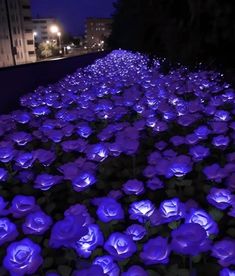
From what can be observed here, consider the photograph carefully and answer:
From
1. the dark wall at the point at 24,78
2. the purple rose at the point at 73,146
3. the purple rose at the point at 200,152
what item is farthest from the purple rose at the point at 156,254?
the dark wall at the point at 24,78

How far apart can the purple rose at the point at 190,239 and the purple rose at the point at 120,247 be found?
25cm

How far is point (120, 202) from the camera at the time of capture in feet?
10.4

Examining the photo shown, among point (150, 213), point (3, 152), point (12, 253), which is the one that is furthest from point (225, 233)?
point (3, 152)

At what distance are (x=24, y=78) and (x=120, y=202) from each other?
6.95 metres

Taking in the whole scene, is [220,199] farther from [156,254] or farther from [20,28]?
[20,28]

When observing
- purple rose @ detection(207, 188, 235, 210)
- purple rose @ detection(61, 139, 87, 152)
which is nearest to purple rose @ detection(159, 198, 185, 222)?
purple rose @ detection(207, 188, 235, 210)

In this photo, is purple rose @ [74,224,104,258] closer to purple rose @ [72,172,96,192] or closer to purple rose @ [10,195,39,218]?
purple rose @ [10,195,39,218]

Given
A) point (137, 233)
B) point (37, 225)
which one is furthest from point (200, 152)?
point (37, 225)

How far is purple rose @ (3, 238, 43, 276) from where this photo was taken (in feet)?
5.32

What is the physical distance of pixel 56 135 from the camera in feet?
13.5

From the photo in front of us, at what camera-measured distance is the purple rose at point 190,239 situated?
1517mm

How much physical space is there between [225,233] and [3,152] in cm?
196

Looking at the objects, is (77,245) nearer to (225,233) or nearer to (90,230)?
(90,230)

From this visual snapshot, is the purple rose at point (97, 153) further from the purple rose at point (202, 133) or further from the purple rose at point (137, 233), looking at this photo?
the purple rose at point (137, 233)
